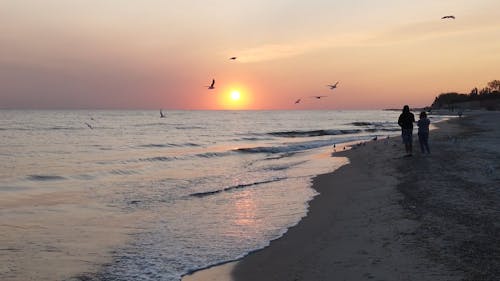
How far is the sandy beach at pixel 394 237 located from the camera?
6.16 meters

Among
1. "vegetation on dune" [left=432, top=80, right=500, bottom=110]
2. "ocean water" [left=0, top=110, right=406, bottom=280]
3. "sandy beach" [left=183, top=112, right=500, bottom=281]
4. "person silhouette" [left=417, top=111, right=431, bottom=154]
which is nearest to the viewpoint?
"sandy beach" [left=183, top=112, right=500, bottom=281]

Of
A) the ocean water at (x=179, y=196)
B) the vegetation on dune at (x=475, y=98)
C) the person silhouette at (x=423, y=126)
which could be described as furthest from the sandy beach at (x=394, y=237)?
the vegetation on dune at (x=475, y=98)

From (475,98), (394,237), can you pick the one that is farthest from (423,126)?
(475,98)

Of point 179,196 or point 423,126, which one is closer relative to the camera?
point 179,196

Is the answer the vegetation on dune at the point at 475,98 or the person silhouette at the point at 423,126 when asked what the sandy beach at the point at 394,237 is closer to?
the person silhouette at the point at 423,126

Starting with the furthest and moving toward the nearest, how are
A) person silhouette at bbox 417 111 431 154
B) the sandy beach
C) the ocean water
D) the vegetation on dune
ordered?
the vegetation on dune < person silhouette at bbox 417 111 431 154 < the ocean water < the sandy beach

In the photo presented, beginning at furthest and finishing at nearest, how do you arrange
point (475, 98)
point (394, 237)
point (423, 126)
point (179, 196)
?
point (475, 98)
point (423, 126)
point (179, 196)
point (394, 237)

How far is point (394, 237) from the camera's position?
763 centimetres

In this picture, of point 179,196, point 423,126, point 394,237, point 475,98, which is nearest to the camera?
point 394,237

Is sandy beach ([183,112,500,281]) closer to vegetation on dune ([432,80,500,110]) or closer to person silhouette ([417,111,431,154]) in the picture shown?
person silhouette ([417,111,431,154])

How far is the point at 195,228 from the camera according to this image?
9.78m

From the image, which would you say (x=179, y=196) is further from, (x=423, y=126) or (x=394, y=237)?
(x=423, y=126)

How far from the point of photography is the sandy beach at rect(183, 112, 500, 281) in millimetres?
6156

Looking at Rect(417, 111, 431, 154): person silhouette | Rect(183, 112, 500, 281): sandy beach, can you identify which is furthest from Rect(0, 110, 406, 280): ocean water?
Rect(417, 111, 431, 154): person silhouette
